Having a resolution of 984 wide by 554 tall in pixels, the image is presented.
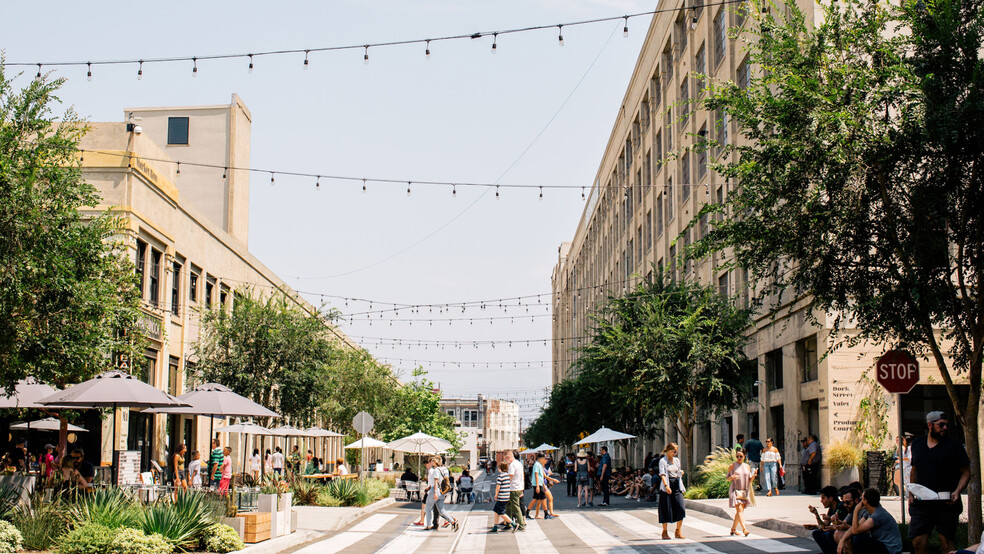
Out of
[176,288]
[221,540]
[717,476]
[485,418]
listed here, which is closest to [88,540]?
[221,540]

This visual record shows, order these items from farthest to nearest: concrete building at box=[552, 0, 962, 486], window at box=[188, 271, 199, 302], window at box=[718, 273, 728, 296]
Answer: window at box=[718, 273, 728, 296]
window at box=[188, 271, 199, 302]
concrete building at box=[552, 0, 962, 486]

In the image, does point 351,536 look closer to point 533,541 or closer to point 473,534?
point 473,534

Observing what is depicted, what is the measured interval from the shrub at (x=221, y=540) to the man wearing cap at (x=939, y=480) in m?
9.29

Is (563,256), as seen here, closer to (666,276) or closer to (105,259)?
(666,276)

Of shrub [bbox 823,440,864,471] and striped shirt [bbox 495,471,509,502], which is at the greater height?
shrub [bbox 823,440,864,471]

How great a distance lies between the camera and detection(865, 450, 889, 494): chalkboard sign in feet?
78.3

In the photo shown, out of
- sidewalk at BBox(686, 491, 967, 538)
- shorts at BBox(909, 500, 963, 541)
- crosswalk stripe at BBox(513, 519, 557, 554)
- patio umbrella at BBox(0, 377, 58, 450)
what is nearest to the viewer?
shorts at BBox(909, 500, 963, 541)

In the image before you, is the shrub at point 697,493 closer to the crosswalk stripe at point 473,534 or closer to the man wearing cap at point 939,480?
the crosswalk stripe at point 473,534

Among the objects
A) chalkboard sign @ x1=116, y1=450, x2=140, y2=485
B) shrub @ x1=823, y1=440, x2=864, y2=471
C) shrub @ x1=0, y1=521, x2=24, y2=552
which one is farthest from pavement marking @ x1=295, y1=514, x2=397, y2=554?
shrub @ x1=823, y1=440, x2=864, y2=471

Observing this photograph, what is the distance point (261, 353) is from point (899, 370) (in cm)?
2682

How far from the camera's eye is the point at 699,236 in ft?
130

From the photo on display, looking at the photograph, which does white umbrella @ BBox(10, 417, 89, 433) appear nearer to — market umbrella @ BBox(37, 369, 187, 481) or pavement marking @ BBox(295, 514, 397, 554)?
pavement marking @ BBox(295, 514, 397, 554)

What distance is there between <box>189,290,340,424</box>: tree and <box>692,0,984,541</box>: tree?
24664mm

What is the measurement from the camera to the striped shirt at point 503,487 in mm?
20344
